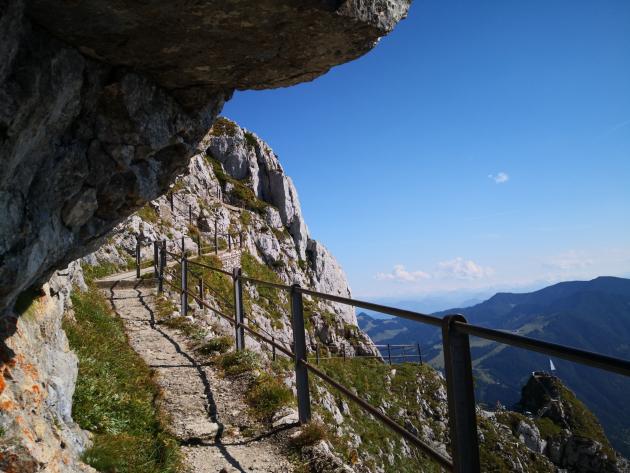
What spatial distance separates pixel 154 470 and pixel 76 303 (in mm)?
6762

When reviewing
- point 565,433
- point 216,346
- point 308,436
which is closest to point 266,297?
point 216,346

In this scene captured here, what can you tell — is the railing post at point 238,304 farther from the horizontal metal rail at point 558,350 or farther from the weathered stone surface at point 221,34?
the horizontal metal rail at point 558,350

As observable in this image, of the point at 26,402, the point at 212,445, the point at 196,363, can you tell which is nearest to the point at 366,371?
the point at 196,363

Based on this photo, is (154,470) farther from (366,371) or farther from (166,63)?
(366,371)

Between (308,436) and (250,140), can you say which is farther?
(250,140)

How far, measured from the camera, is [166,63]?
14.2ft

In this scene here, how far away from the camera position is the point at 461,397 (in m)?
2.95

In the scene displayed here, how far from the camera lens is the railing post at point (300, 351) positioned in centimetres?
607

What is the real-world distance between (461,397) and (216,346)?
798 cm

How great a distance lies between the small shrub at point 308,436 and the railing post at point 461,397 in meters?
3.31

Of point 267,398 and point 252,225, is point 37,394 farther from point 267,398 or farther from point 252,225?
point 252,225

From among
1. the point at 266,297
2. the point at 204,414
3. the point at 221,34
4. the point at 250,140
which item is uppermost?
the point at 250,140

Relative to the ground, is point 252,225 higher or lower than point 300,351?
higher

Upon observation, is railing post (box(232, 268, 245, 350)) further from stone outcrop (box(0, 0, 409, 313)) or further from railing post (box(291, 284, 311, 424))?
stone outcrop (box(0, 0, 409, 313))
